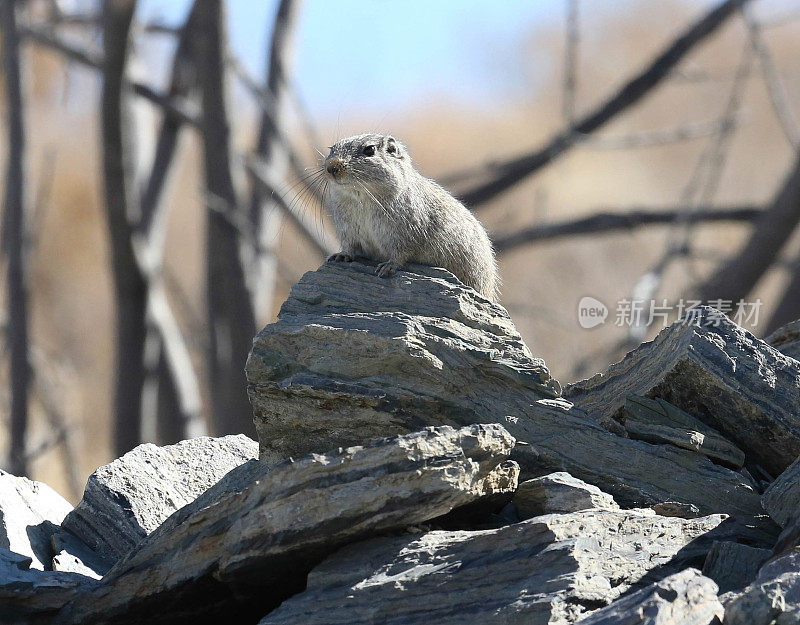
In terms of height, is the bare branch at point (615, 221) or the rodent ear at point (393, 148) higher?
the rodent ear at point (393, 148)

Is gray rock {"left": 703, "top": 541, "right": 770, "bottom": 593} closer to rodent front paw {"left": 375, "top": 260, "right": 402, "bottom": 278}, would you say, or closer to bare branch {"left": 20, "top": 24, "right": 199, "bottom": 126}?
rodent front paw {"left": 375, "top": 260, "right": 402, "bottom": 278}

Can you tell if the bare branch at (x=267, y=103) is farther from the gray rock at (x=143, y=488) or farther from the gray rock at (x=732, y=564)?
the gray rock at (x=732, y=564)

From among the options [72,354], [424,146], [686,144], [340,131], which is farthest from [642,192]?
[340,131]

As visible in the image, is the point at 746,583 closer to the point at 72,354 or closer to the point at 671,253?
the point at 671,253

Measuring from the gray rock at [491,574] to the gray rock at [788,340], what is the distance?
93.9 inches

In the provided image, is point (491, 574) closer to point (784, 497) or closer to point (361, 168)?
point (784, 497)

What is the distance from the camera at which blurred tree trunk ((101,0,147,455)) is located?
31.9 feet

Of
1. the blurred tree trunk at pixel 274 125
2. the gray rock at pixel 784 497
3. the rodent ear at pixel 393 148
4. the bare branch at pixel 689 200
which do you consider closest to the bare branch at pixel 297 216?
the blurred tree trunk at pixel 274 125

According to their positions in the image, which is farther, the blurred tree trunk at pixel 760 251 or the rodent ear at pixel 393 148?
the blurred tree trunk at pixel 760 251

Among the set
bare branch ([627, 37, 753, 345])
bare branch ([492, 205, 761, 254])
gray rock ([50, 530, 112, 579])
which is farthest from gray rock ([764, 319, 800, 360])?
bare branch ([492, 205, 761, 254])

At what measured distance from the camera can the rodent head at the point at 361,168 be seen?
5785 millimetres

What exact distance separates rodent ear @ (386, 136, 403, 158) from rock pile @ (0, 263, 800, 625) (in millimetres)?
Result: 805

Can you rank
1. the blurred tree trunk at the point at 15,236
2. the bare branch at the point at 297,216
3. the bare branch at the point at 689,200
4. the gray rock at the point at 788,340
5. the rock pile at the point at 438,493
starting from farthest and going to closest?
the blurred tree trunk at the point at 15,236, the bare branch at the point at 297,216, the bare branch at the point at 689,200, the gray rock at the point at 788,340, the rock pile at the point at 438,493

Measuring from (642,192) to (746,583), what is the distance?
104ft
